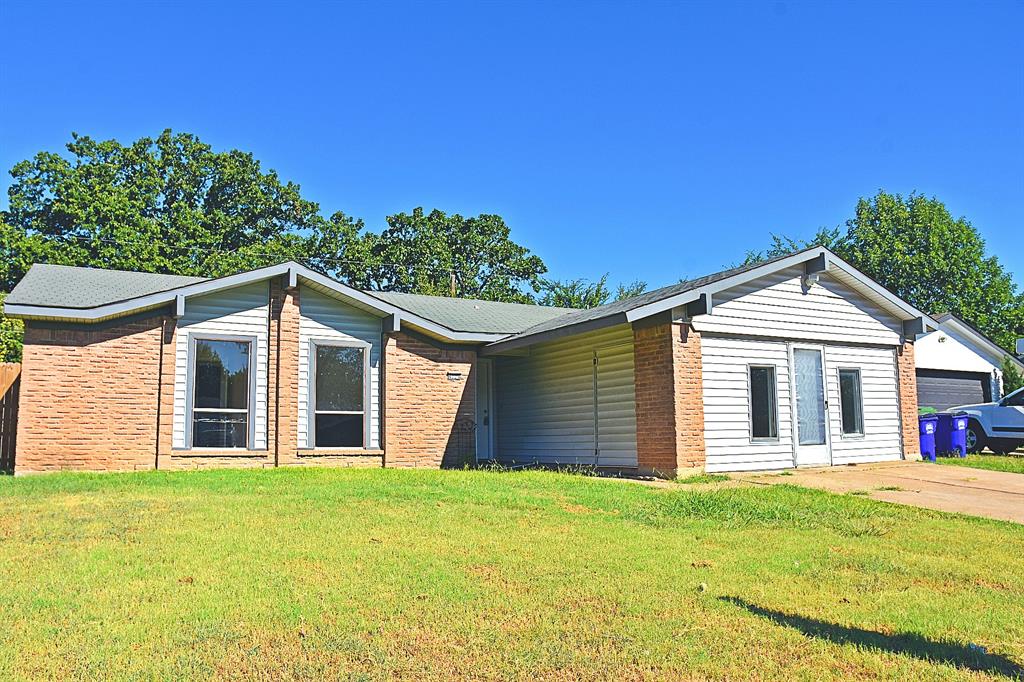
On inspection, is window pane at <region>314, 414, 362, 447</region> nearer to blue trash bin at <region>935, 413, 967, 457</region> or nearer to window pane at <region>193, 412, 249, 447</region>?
window pane at <region>193, 412, 249, 447</region>

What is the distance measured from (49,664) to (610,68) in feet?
54.7

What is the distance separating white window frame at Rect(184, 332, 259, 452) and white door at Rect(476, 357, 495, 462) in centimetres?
530

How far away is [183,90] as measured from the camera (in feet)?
75.9

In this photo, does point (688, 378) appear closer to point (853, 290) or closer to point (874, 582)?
point (853, 290)

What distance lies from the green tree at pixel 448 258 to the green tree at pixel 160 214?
2.07m

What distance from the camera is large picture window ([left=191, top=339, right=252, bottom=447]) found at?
575 inches

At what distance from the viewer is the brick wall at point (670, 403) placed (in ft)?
44.5

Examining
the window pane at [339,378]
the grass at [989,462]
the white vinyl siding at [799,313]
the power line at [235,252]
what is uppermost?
the power line at [235,252]

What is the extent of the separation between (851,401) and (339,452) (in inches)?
393

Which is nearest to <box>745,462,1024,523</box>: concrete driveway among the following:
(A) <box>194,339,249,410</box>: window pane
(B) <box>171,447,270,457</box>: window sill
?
(B) <box>171,447,270,457</box>: window sill

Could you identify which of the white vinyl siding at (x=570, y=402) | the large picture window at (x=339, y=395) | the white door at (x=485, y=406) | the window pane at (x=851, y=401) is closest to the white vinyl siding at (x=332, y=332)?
the large picture window at (x=339, y=395)

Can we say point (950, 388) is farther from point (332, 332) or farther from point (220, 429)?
point (220, 429)

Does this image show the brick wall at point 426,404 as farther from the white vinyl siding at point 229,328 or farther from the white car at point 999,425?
the white car at point 999,425

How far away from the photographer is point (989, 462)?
16.7m
